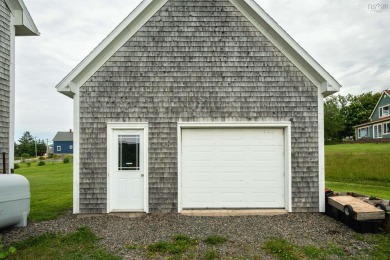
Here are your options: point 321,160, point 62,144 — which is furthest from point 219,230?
point 62,144

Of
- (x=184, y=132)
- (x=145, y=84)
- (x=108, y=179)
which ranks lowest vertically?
(x=108, y=179)

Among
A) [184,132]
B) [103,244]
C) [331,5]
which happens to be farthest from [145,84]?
[331,5]

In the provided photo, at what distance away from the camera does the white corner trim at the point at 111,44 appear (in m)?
6.75

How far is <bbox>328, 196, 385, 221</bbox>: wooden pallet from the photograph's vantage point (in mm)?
5426

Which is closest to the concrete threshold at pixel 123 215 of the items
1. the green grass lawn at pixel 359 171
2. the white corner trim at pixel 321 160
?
the white corner trim at pixel 321 160

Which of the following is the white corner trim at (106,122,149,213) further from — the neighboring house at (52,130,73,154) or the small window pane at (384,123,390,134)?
the neighboring house at (52,130,73,154)

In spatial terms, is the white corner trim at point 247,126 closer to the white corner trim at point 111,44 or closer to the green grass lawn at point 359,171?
the white corner trim at point 111,44

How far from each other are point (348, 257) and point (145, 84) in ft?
18.8

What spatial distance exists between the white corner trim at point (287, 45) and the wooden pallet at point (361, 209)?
275cm

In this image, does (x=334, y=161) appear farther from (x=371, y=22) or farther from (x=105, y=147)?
(x=105, y=147)

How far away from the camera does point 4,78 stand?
22.2 feet

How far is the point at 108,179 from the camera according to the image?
22.9 ft

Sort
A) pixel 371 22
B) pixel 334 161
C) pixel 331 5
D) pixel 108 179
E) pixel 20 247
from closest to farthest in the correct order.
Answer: pixel 20 247 < pixel 108 179 < pixel 331 5 < pixel 371 22 < pixel 334 161

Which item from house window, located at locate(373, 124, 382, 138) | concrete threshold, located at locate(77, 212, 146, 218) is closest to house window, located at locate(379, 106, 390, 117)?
house window, located at locate(373, 124, 382, 138)
